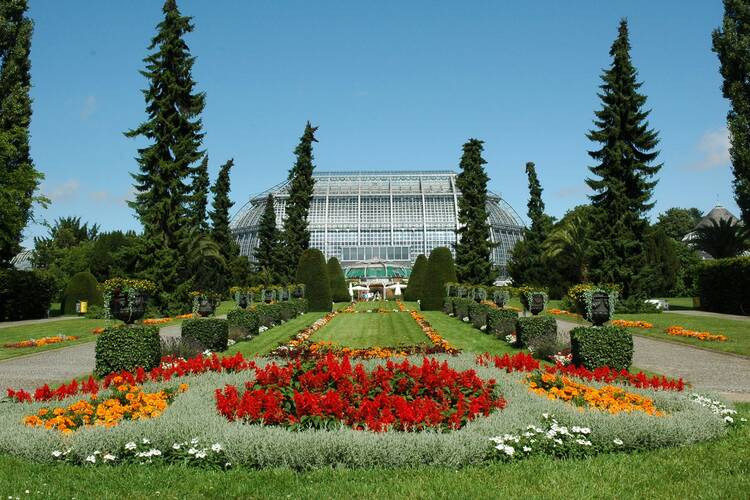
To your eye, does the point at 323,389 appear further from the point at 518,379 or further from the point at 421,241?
the point at 421,241

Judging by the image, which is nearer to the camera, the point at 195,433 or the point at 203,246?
the point at 195,433

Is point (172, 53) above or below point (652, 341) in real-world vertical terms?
above

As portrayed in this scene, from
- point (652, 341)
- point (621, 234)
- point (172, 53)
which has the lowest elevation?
point (652, 341)

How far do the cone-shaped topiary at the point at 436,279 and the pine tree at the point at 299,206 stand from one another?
12.4m

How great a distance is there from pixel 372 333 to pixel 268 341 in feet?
13.9

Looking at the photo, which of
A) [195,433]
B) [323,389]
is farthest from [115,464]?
[323,389]

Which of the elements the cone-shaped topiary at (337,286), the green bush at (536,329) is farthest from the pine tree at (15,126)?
the green bush at (536,329)

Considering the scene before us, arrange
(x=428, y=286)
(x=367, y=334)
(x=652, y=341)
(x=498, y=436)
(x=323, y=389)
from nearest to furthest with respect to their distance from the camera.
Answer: (x=498, y=436)
(x=323, y=389)
(x=652, y=341)
(x=367, y=334)
(x=428, y=286)

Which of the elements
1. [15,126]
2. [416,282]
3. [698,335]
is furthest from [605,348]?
[416,282]

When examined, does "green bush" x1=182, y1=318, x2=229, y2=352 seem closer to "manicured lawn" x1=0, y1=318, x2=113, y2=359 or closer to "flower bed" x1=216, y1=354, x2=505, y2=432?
"manicured lawn" x1=0, y1=318, x2=113, y2=359

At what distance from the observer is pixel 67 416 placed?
6.97 m

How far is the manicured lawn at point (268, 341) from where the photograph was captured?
54.9 ft

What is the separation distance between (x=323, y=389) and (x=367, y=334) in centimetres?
1418

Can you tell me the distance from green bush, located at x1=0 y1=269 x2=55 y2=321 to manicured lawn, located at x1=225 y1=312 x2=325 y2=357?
53.1 ft
